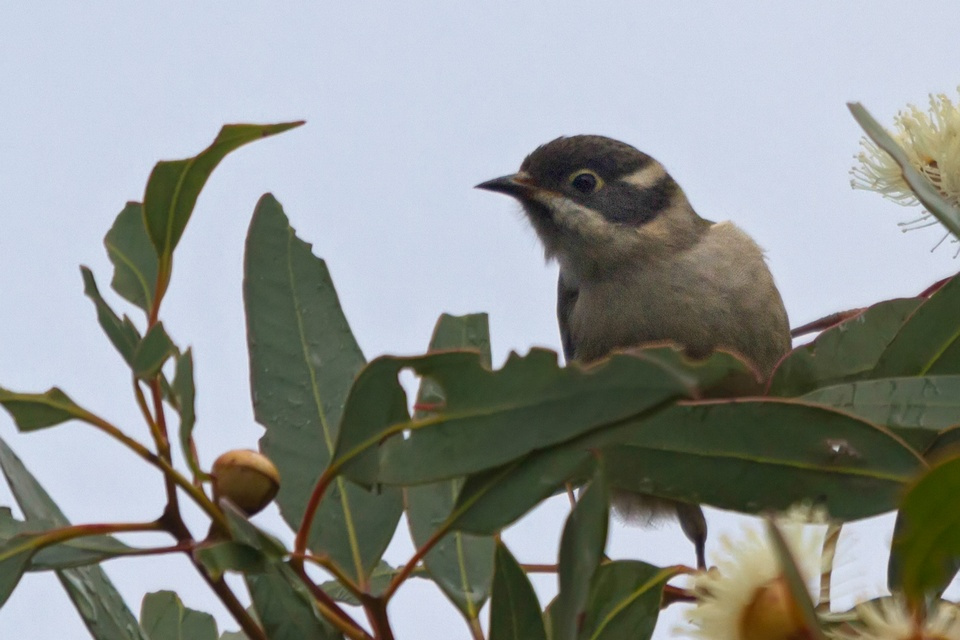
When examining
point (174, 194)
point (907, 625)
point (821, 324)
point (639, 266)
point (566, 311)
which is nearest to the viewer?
point (907, 625)

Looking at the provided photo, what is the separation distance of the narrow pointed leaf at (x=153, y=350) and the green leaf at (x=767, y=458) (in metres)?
0.69

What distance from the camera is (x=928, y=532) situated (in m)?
1.53

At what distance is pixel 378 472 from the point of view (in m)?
1.95

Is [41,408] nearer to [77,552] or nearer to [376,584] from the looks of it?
[77,552]

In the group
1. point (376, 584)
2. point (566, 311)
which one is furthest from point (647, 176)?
point (376, 584)

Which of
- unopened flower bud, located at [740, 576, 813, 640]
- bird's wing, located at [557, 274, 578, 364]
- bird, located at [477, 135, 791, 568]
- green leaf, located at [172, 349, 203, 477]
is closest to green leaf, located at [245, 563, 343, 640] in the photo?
green leaf, located at [172, 349, 203, 477]

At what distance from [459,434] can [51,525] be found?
814 millimetres

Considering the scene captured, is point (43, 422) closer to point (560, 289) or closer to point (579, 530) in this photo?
point (579, 530)

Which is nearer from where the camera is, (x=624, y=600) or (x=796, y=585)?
(x=796, y=585)

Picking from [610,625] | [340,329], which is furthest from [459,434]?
[340,329]

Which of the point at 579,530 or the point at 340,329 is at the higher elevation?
the point at 340,329

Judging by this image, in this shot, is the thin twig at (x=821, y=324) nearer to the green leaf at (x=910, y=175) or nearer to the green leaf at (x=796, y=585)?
the green leaf at (x=910, y=175)

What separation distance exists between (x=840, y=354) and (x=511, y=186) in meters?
3.32

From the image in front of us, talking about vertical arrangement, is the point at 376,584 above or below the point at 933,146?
below
